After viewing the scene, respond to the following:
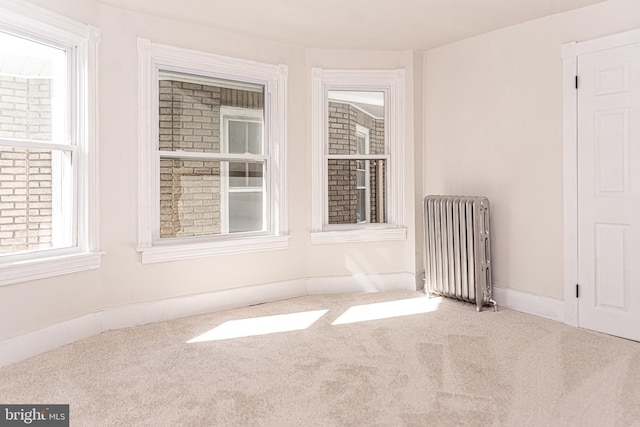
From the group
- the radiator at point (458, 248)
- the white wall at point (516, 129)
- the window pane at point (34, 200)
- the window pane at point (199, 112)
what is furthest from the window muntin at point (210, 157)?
the white wall at point (516, 129)

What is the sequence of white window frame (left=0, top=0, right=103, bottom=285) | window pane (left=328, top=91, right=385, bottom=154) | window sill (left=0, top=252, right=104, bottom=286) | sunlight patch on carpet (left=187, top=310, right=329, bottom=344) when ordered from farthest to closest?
1. window pane (left=328, top=91, right=385, bottom=154)
2. sunlight patch on carpet (left=187, top=310, right=329, bottom=344)
3. white window frame (left=0, top=0, right=103, bottom=285)
4. window sill (left=0, top=252, right=104, bottom=286)

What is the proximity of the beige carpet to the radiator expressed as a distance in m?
0.36

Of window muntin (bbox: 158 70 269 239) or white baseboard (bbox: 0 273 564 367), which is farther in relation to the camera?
window muntin (bbox: 158 70 269 239)

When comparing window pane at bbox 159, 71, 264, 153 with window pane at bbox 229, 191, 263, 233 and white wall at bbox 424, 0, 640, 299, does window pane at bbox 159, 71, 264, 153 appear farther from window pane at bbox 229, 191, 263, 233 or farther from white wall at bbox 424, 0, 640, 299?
white wall at bbox 424, 0, 640, 299

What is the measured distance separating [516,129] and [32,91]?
3.69 meters

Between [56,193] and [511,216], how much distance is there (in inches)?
142

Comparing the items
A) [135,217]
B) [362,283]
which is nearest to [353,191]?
[362,283]

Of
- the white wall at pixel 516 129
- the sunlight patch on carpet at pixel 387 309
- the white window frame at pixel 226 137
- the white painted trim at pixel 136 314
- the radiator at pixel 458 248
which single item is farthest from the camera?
the white window frame at pixel 226 137

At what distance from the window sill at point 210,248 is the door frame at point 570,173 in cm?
241

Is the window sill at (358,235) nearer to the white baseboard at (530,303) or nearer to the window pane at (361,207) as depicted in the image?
the window pane at (361,207)

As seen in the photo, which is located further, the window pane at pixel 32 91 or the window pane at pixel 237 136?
the window pane at pixel 237 136

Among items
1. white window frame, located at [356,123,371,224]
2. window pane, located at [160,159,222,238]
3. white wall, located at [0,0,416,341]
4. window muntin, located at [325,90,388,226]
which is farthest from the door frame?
window pane, located at [160,159,222,238]

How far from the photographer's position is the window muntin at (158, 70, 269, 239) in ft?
13.0

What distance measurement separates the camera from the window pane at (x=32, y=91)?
118 inches
